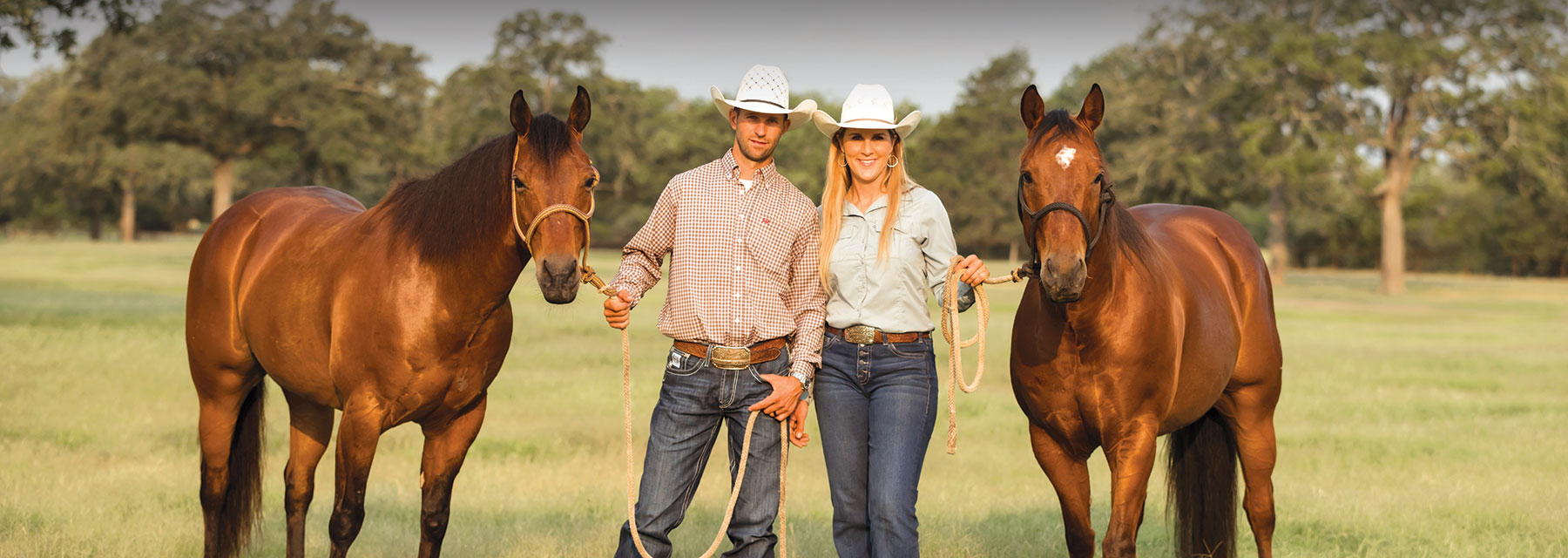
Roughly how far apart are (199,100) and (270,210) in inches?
1292

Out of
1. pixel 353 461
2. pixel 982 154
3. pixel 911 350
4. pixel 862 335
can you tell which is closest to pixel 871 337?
pixel 862 335

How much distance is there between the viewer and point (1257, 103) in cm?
3372

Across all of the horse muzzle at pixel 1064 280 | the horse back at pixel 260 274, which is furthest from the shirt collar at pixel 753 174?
the horse back at pixel 260 274

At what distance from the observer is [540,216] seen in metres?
3.47

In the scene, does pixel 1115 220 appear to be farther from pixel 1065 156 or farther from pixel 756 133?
A: pixel 756 133

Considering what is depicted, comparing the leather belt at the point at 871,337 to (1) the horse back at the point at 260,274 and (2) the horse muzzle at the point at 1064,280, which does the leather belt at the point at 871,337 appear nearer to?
(2) the horse muzzle at the point at 1064,280

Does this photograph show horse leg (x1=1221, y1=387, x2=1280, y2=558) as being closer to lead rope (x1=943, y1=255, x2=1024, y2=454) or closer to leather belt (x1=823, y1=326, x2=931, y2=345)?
lead rope (x1=943, y1=255, x2=1024, y2=454)

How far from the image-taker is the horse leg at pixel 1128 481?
391 cm

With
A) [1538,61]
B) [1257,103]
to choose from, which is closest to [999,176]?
[1257,103]

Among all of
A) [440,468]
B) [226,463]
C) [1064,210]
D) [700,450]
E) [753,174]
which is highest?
[753,174]

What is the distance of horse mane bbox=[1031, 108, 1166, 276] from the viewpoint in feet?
11.8

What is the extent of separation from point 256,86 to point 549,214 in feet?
111

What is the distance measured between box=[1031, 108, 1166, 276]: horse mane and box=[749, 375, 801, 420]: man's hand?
3.88 feet

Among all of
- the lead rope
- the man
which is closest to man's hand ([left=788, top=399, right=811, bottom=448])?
the man
